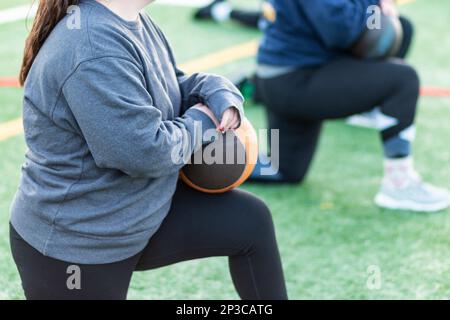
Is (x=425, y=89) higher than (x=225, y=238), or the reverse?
(x=225, y=238)

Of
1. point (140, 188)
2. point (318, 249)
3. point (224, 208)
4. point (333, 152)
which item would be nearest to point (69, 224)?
point (140, 188)

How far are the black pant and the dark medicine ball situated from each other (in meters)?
1.55

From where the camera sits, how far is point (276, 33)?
12.5ft

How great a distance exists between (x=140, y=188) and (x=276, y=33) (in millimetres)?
1855

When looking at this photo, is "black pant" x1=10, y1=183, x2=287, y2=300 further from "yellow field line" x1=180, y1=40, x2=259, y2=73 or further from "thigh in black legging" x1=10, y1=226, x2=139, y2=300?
"yellow field line" x1=180, y1=40, x2=259, y2=73

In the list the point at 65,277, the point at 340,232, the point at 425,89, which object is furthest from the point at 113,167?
the point at 425,89

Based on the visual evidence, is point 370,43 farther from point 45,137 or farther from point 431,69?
point 431,69

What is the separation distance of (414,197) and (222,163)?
1.64 metres

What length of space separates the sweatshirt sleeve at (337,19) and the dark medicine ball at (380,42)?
0.14 feet

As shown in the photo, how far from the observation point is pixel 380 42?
12.2ft

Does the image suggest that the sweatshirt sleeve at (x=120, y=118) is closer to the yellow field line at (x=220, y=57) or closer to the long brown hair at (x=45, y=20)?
the long brown hair at (x=45, y=20)

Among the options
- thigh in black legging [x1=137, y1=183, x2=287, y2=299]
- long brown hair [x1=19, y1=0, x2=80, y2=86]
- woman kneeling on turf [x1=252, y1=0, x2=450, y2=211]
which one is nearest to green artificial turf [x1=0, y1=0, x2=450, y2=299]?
woman kneeling on turf [x1=252, y1=0, x2=450, y2=211]

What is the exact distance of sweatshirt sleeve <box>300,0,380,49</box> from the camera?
358cm

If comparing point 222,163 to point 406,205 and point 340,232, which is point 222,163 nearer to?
point 340,232
